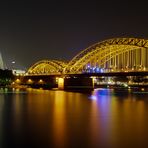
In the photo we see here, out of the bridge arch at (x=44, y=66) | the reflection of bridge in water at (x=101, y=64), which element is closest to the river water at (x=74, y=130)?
the reflection of bridge in water at (x=101, y=64)

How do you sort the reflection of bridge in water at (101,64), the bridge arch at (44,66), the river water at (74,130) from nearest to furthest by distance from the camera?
the river water at (74,130) → the reflection of bridge in water at (101,64) → the bridge arch at (44,66)

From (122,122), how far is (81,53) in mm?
71329

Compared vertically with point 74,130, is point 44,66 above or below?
above

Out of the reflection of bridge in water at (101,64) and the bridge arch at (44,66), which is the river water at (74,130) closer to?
the reflection of bridge in water at (101,64)

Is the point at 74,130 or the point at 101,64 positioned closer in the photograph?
the point at 74,130

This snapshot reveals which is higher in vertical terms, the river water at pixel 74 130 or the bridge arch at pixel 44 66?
the bridge arch at pixel 44 66

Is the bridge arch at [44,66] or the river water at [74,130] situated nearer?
the river water at [74,130]

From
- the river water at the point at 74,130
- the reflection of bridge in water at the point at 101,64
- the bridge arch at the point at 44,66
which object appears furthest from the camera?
the bridge arch at the point at 44,66

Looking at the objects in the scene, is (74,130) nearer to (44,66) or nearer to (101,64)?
(101,64)

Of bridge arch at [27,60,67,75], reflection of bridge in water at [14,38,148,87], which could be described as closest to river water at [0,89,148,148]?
reflection of bridge in water at [14,38,148,87]

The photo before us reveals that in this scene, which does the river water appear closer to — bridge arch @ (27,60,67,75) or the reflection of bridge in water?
the reflection of bridge in water

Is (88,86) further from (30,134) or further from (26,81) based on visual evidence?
(30,134)

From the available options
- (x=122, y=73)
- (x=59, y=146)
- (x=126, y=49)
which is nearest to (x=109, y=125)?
(x=59, y=146)

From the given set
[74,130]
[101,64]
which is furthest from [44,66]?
[74,130]
